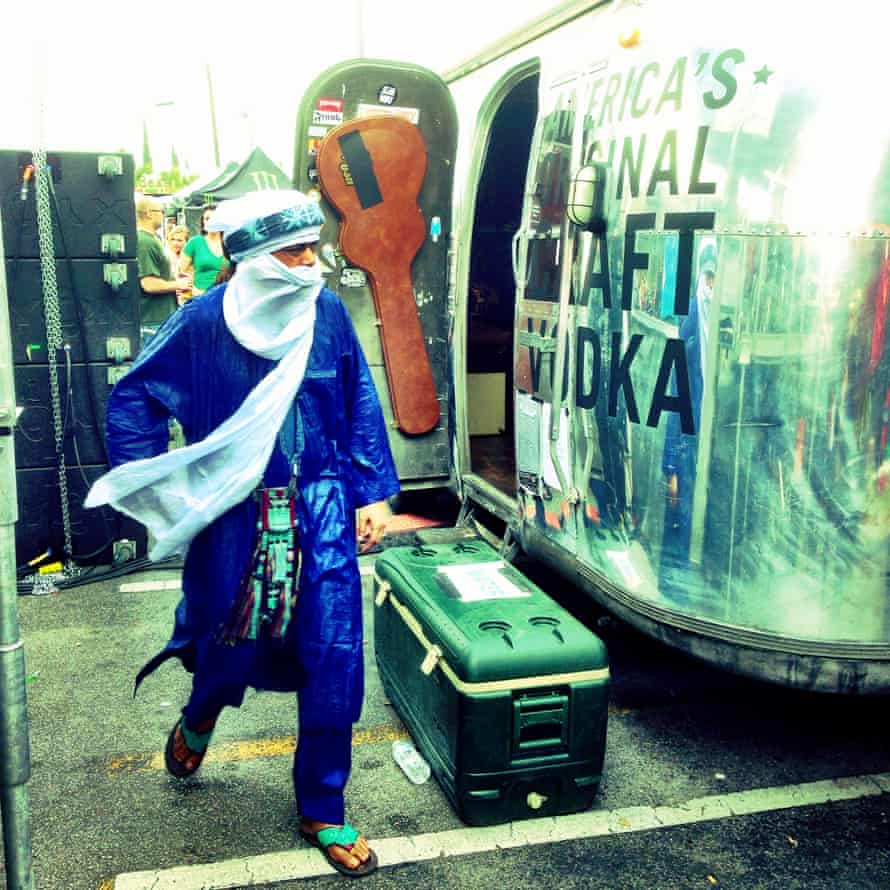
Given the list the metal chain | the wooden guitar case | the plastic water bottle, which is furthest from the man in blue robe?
the metal chain

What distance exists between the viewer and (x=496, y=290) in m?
6.54

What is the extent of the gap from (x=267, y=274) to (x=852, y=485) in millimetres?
1784

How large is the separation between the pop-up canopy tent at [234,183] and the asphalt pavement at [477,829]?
883 centimetres

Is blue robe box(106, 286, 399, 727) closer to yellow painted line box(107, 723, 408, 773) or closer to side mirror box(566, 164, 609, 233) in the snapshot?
→ yellow painted line box(107, 723, 408, 773)

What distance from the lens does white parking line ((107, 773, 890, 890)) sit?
2.81 metres

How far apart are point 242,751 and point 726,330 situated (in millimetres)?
2162

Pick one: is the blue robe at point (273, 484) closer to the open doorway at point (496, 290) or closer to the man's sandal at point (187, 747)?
the man's sandal at point (187, 747)

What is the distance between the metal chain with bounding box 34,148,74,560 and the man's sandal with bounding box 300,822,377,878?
309cm

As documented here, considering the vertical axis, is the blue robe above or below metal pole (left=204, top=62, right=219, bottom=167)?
below

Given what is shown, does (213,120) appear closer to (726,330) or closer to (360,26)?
(360,26)

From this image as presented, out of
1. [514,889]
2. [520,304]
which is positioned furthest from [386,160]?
[514,889]

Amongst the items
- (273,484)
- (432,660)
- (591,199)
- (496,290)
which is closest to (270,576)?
(273,484)

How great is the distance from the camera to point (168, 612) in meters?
4.92

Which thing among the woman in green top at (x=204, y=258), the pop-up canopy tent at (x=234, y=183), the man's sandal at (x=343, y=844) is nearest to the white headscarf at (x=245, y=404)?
the man's sandal at (x=343, y=844)
